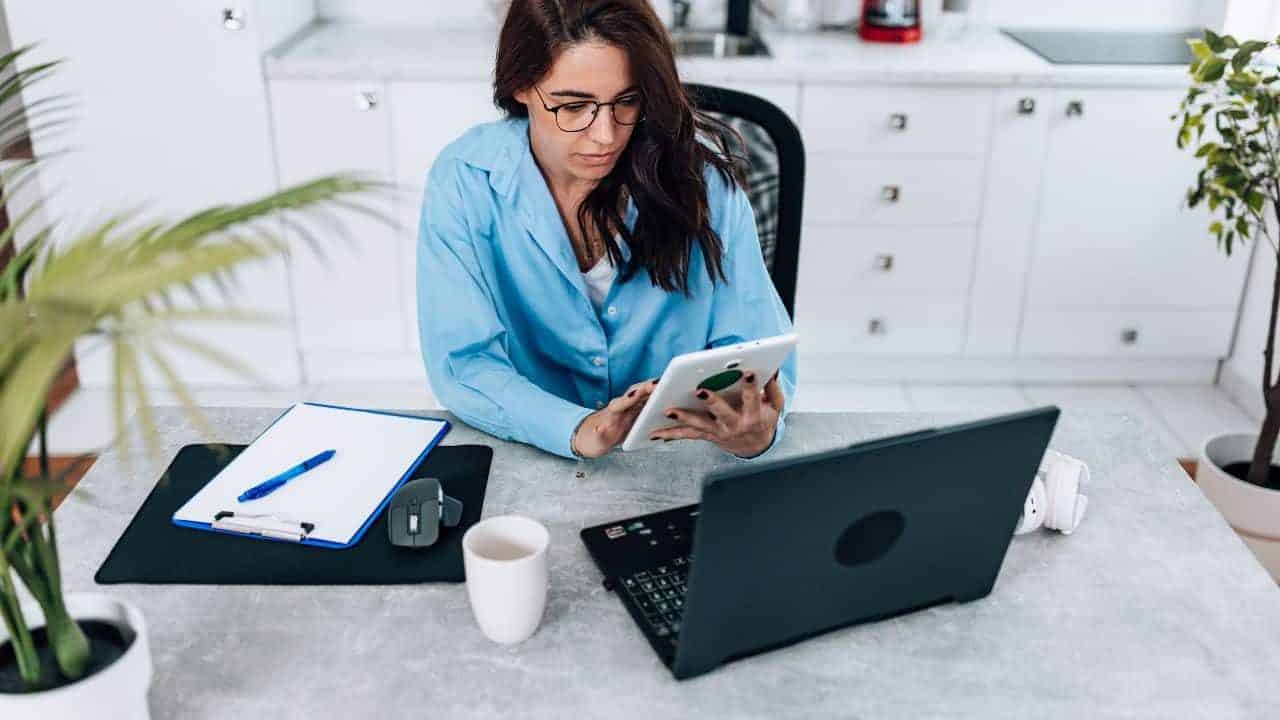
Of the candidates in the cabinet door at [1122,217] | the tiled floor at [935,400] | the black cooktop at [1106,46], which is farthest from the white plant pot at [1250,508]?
the black cooktop at [1106,46]

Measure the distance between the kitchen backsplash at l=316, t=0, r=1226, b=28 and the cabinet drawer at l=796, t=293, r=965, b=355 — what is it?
88 centimetres

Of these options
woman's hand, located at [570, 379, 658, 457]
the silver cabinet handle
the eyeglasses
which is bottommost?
woman's hand, located at [570, 379, 658, 457]

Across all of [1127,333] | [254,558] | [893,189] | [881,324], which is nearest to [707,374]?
[254,558]

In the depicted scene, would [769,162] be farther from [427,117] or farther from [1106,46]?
[1106,46]

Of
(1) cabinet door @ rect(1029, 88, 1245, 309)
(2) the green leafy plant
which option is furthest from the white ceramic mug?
(1) cabinet door @ rect(1029, 88, 1245, 309)

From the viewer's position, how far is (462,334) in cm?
152

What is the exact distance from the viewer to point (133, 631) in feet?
3.06

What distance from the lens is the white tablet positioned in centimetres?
119

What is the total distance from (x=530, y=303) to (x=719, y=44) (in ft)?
6.23

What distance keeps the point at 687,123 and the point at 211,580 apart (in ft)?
2.69

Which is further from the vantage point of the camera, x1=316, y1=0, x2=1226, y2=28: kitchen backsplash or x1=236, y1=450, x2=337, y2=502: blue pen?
x1=316, y1=0, x2=1226, y2=28: kitchen backsplash

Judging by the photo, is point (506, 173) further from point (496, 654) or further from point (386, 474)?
point (496, 654)

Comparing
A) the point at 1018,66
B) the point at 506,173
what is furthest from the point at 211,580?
the point at 1018,66

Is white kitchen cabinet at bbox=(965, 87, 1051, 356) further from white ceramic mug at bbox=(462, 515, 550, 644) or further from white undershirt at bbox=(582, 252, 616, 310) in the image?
white ceramic mug at bbox=(462, 515, 550, 644)
